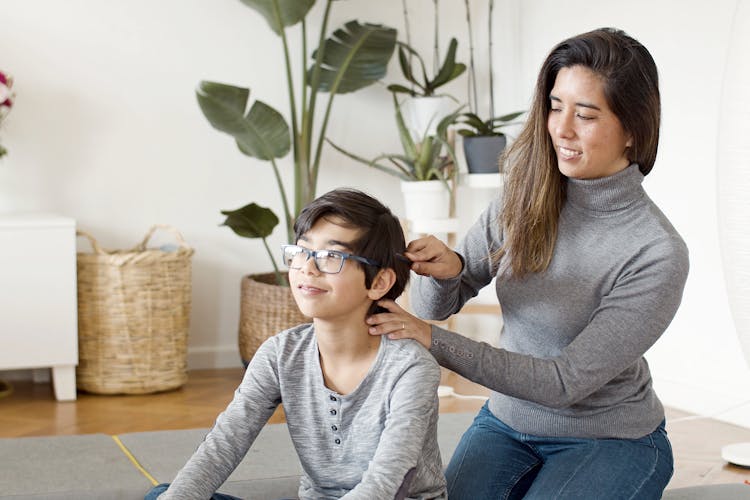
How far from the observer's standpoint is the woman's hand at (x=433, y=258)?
180 cm

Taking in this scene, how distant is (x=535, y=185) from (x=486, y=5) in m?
2.91

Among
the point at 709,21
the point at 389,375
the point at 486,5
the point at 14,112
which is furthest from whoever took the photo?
the point at 486,5

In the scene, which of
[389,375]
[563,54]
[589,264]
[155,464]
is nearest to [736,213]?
[589,264]

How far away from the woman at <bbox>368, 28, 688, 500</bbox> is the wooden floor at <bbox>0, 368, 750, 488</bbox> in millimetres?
1046

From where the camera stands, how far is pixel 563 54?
1798mm

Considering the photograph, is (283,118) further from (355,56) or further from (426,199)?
(426,199)

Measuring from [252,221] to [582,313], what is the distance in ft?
7.31

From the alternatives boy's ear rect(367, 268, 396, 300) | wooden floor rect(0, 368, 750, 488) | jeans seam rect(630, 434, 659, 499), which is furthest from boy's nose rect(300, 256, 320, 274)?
wooden floor rect(0, 368, 750, 488)

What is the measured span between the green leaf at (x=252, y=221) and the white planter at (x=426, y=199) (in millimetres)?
527

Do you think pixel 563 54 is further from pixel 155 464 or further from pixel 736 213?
pixel 155 464

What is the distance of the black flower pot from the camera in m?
3.99

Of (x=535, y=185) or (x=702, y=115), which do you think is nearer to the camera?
(x=535, y=185)

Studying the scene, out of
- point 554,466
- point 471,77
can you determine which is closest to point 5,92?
point 471,77

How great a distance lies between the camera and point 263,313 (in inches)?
154
